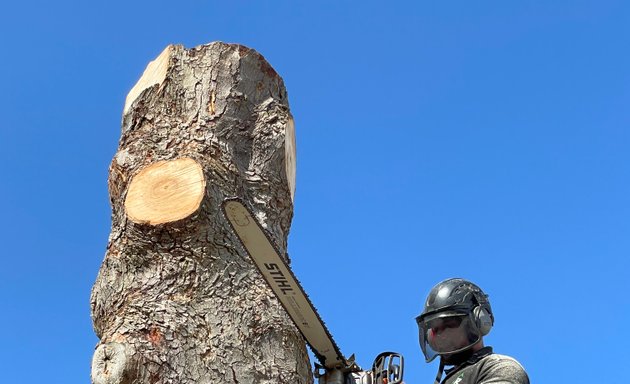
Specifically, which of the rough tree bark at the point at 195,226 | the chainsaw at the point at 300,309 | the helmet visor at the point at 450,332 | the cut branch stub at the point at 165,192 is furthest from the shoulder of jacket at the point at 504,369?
the cut branch stub at the point at 165,192

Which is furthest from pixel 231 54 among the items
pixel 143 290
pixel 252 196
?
pixel 143 290

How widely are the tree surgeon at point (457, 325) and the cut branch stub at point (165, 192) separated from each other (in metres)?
1.62

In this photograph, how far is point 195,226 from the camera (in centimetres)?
405

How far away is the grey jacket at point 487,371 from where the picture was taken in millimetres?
2590

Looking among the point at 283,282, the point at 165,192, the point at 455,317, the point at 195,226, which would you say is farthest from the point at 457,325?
the point at 165,192

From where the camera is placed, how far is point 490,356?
2.73 metres

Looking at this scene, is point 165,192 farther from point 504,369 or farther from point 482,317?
point 504,369

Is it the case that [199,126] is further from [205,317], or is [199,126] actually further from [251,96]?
[205,317]

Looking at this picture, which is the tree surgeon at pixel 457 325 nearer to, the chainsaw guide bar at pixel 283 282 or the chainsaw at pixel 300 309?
the chainsaw at pixel 300 309

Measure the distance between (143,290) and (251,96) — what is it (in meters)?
1.39

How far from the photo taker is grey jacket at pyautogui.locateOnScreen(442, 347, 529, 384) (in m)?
2.59

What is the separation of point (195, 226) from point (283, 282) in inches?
28.6

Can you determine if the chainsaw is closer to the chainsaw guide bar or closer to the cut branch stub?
the chainsaw guide bar

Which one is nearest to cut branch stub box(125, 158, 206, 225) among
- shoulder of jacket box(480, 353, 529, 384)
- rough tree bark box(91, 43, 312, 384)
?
rough tree bark box(91, 43, 312, 384)
